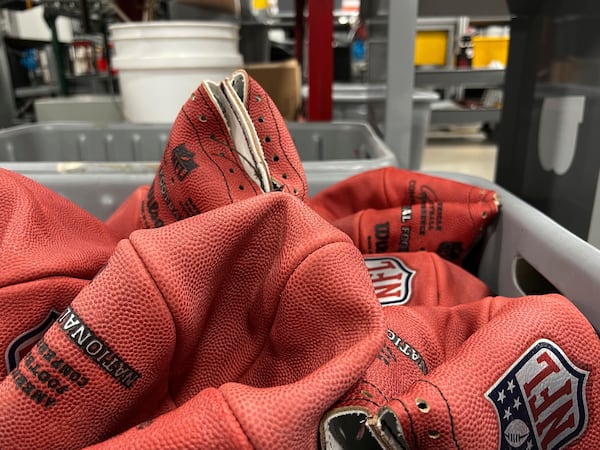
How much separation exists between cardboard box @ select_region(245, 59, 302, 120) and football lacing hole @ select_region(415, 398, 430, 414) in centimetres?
100

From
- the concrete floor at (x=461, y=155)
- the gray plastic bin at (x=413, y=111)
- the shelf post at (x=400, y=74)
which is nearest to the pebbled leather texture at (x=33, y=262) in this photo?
the shelf post at (x=400, y=74)

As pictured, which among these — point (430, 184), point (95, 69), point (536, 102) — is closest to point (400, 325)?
point (430, 184)

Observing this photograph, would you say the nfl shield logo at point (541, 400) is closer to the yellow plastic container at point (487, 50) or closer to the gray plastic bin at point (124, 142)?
the gray plastic bin at point (124, 142)

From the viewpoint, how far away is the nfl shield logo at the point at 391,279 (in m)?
0.45

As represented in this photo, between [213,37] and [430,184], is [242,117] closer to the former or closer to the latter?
[430,184]

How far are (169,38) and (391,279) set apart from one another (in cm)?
70

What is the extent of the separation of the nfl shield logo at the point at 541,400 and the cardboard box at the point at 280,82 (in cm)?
97

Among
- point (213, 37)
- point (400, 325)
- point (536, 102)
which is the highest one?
point (213, 37)

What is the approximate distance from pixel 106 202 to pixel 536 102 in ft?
2.09

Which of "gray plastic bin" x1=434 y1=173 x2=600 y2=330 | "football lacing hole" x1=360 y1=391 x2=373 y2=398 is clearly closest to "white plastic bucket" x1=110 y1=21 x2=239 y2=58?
"gray plastic bin" x1=434 y1=173 x2=600 y2=330

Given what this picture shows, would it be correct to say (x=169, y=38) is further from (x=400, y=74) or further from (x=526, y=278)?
(x=526, y=278)

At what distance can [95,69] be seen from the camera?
10.3 feet

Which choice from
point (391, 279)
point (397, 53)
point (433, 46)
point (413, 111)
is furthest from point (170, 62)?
point (433, 46)

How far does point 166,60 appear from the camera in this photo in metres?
0.92
